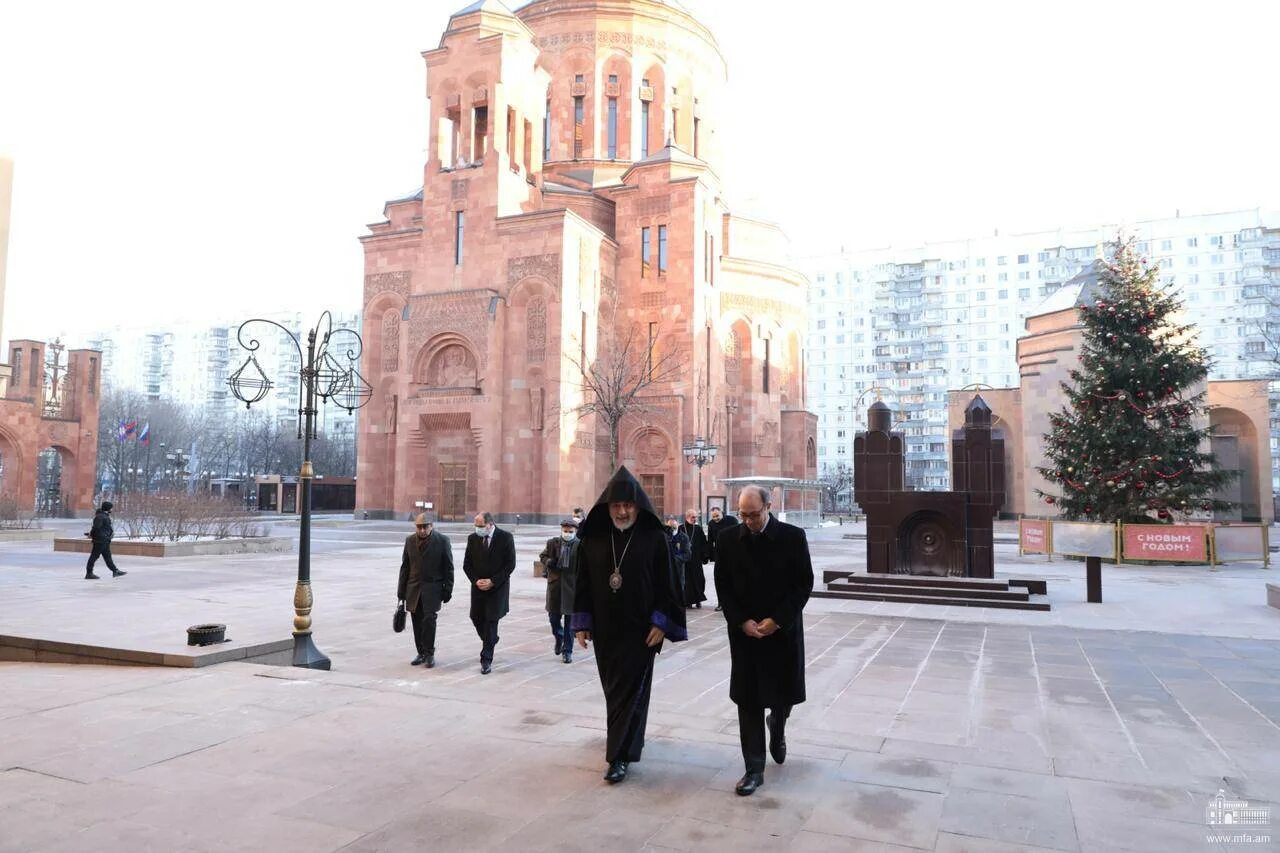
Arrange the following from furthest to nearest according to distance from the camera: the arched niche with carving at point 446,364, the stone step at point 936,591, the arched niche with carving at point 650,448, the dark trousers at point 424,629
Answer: the arched niche with carving at point 650,448 < the arched niche with carving at point 446,364 < the stone step at point 936,591 < the dark trousers at point 424,629

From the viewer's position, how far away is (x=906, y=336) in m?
80.6

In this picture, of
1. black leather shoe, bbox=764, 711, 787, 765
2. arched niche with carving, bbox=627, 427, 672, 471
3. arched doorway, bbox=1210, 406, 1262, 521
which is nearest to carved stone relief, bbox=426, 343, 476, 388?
arched niche with carving, bbox=627, 427, 672, 471

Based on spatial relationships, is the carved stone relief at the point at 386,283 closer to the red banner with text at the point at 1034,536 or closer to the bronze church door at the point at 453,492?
the bronze church door at the point at 453,492

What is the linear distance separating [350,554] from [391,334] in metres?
19.9

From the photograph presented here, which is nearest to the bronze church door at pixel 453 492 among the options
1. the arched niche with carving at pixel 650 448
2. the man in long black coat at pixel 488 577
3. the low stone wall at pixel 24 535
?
the arched niche with carving at pixel 650 448

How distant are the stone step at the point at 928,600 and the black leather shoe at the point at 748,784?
9368mm

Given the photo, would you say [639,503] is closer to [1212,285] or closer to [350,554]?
[350,554]

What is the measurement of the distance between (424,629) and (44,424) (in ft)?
136

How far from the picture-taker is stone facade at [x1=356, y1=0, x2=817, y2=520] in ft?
115

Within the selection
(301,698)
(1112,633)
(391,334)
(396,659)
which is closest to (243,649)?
(396,659)

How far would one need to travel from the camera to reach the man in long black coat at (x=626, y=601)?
478cm

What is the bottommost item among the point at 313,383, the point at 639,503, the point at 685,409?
the point at 639,503

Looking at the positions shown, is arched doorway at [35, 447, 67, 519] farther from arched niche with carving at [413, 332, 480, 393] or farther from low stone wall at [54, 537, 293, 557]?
low stone wall at [54, 537, 293, 557]

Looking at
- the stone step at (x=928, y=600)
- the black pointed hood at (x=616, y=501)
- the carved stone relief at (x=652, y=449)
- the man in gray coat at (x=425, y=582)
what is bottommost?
the stone step at (x=928, y=600)
